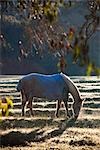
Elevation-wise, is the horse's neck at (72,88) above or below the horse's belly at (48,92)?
above

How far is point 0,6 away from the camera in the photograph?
154 inches

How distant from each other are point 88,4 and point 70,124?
5.44 meters

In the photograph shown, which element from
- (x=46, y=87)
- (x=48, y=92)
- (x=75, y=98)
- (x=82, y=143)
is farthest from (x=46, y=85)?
(x=82, y=143)

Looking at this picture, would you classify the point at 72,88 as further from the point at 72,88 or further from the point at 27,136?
the point at 27,136

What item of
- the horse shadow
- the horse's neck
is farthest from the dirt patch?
the horse's neck

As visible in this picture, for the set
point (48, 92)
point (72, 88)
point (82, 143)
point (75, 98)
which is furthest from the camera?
point (48, 92)

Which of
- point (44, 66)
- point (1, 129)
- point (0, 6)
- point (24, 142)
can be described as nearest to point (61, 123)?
point (1, 129)

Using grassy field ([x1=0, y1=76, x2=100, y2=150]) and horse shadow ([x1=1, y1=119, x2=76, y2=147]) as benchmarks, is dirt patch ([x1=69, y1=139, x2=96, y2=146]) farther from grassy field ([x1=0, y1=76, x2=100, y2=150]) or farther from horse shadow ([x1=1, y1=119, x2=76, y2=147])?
horse shadow ([x1=1, y1=119, x2=76, y2=147])

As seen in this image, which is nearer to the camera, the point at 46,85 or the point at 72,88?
the point at 72,88

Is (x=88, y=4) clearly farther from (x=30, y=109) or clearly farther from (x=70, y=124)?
(x=30, y=109)

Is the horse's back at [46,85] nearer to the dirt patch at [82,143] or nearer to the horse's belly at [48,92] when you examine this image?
the horse's belly at [48,92]

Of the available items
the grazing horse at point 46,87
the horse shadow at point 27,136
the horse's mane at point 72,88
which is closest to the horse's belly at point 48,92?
the grazing horse at point 46,87

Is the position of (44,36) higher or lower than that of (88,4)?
lower

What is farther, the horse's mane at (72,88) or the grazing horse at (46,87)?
the grazing horse at (46,87)
